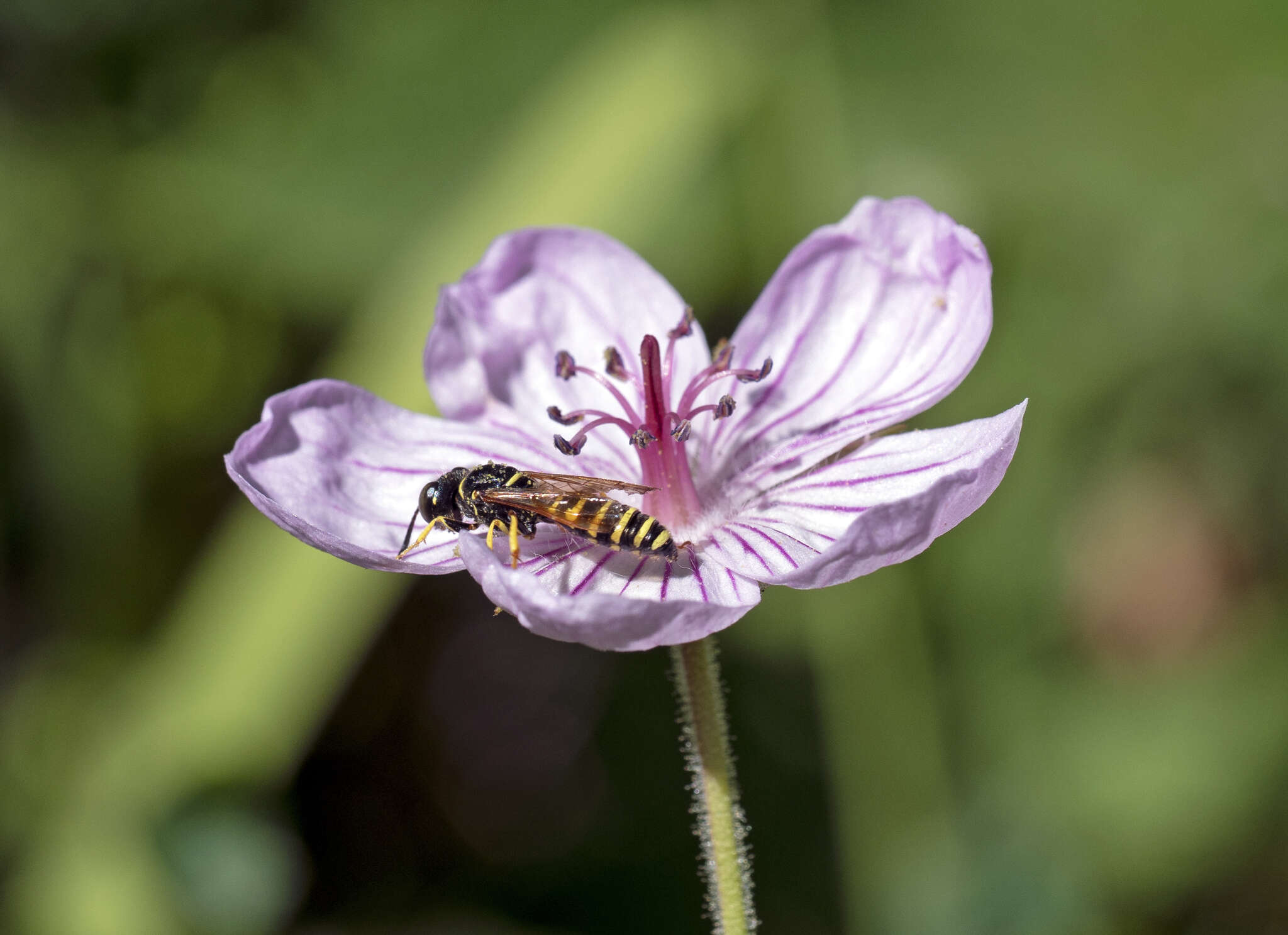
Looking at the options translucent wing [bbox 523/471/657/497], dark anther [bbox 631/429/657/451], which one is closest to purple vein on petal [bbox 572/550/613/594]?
translucent wing [bbox 523/471/657/497]

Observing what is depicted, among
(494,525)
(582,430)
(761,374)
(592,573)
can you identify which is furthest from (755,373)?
(494,525)

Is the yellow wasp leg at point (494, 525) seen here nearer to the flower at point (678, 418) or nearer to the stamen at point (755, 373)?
the flower at point (678, 418)

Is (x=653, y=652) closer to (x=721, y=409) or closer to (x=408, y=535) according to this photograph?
(x=721, y=409)

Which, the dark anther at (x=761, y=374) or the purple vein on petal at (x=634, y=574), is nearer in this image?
the purple vein on petal at (x=634, y=574)

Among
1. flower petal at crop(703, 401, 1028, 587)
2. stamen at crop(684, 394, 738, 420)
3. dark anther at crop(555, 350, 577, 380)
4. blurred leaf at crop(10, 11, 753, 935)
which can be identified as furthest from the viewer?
blurred leaf at crop(10, 11, 753, 935)

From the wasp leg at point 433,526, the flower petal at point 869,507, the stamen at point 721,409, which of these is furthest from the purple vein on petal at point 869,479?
the wasp leg at point 433,526

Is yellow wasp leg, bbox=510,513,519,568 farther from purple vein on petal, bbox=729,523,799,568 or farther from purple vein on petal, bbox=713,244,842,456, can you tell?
purple vein on petal, bbox=713,244,842,456
